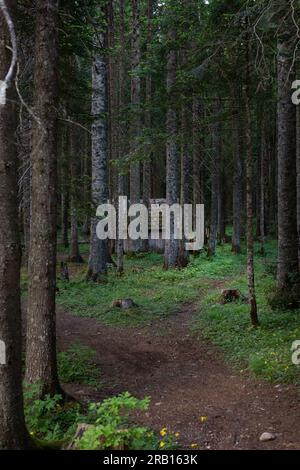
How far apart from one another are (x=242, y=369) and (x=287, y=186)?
216 inches

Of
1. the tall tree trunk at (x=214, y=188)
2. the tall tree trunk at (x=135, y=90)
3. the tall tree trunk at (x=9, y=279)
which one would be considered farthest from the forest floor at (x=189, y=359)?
the tall tree trunk at (x=135, y=90)

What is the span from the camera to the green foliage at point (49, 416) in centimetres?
636

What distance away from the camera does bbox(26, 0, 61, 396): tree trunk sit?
6.83 metres

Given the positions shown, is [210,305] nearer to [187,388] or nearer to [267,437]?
[187,388]

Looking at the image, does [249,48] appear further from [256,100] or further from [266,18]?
[256,100]

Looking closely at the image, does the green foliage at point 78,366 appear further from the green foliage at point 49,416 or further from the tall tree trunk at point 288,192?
A: the tall tree trunk at point 288,192

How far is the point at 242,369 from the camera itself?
9234 mm

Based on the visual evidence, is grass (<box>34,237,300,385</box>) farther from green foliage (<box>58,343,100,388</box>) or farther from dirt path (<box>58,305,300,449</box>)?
green foliage (<box>58,343,100,388</box>)

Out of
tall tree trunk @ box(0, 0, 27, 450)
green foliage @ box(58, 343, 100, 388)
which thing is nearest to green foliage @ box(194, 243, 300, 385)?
green foliage @ box(58, 343, 100, 388)

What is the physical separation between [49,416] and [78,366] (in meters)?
2.54

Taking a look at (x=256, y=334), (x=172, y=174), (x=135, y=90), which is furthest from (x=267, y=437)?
(x=135, y=90)

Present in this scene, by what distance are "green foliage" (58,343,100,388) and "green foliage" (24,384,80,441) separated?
1509mm

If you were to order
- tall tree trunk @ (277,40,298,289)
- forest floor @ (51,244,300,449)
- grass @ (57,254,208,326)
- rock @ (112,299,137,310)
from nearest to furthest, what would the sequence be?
forest floor @ (51,244,300,449) < tall tree trunk @ (277,40,298,289) < grass @ (57,254,208,326) < rock @ (112,299,137,310)
